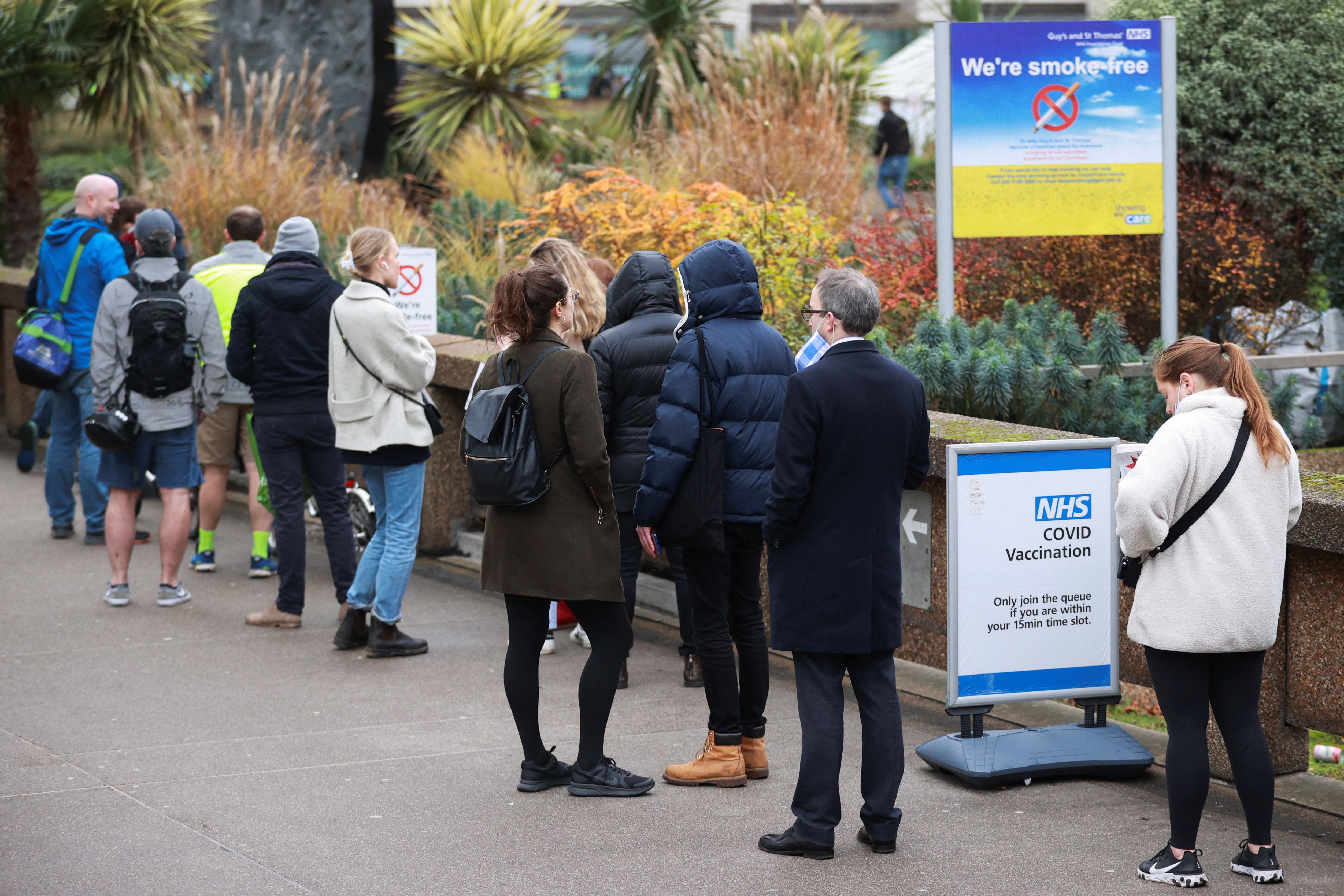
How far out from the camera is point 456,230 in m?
13.6

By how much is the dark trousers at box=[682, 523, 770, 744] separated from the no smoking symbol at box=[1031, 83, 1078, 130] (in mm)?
4322

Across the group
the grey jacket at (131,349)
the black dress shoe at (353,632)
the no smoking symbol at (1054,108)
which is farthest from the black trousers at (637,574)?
the no smoking symbol at (1054,108)

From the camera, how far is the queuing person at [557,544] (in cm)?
500

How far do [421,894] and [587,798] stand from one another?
96 centimetres

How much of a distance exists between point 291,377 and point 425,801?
9.28 feet

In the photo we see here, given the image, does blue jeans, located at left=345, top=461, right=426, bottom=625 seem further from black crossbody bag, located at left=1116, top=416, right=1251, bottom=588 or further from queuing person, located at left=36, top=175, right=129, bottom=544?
black crossbody bag, located at left=1116, top=416, right=1251, bottom=588

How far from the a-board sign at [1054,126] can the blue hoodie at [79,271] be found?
5.04m

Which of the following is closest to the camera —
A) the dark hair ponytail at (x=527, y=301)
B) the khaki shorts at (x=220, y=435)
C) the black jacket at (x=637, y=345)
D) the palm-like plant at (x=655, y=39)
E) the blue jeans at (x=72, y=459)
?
the dark hair ponytail at (x=527, y=301)

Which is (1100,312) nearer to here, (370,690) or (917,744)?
(917,744)

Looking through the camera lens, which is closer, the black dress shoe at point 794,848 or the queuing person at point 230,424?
the black dress shoe at point 794,848

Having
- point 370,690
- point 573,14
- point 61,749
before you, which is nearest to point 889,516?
point 370,690

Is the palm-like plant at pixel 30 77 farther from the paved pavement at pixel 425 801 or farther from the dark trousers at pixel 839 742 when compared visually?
the dark trousers at pixel 839 742

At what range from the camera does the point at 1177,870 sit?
171 inches

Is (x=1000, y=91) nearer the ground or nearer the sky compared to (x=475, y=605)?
nearer the sky
